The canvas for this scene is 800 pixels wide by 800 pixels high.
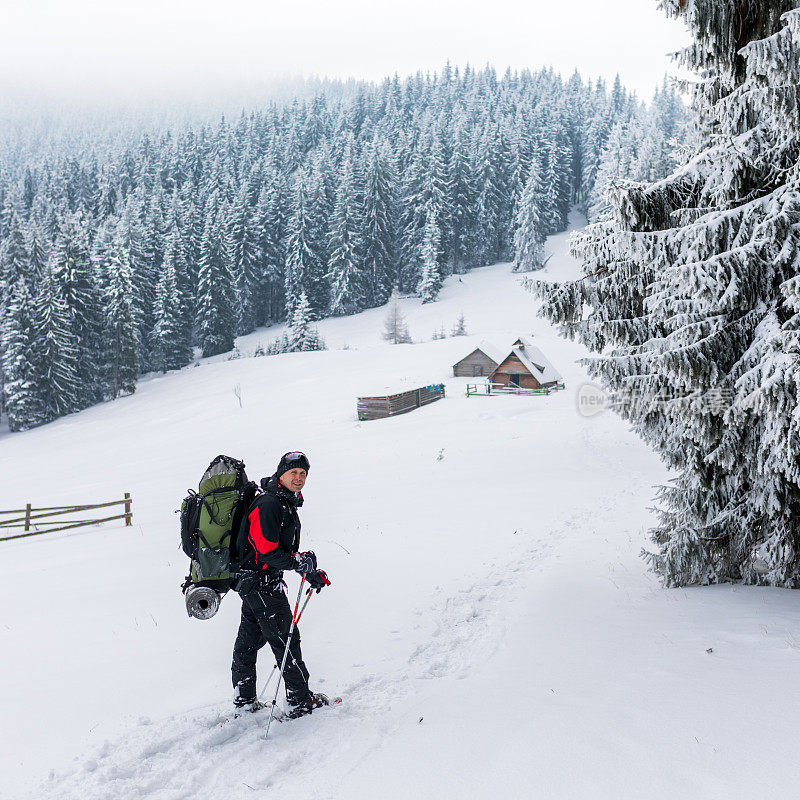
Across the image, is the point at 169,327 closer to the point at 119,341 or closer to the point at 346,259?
the point at 119,341

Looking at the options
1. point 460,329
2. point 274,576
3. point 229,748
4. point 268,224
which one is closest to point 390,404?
point 460,329

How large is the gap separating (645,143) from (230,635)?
8236 centimetres

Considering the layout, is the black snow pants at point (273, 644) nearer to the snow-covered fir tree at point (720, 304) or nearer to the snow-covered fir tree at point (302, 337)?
the snow-covered fir tree at point (720, 304)

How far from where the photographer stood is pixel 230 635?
731 centimetres

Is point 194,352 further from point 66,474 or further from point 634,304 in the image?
point 634,304

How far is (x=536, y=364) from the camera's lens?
1572 inches

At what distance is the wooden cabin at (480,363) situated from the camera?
143 feet

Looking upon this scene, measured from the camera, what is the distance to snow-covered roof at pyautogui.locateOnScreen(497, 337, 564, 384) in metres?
38.7

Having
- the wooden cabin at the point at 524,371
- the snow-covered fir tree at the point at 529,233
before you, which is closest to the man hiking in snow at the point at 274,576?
the wooden cabin at the point at 524,371

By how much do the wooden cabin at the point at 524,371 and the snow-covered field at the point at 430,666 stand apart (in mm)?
21227

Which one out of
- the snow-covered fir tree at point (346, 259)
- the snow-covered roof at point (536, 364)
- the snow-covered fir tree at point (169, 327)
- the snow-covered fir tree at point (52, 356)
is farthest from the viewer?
the snow-covered fir tree at point (346, 259)

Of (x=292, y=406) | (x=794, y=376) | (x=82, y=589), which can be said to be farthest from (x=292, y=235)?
(x=794, y=376)

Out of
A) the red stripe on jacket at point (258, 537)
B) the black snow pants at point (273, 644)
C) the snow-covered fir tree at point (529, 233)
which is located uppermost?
the snow-covered fir tree at point (529, 233)

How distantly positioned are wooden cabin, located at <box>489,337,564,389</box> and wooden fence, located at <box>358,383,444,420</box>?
241 inches
